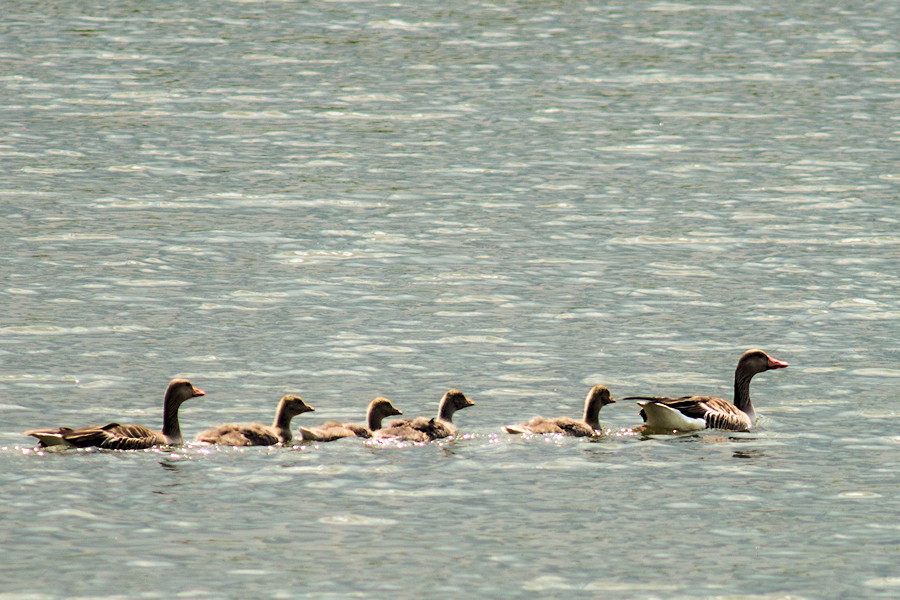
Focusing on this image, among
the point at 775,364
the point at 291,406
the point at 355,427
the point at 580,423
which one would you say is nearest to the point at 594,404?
the point at 580,423

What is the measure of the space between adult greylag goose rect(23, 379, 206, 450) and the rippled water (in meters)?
0.22

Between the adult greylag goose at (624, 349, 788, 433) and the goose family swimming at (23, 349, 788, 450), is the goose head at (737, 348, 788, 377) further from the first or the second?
the goose family swimming at (23, 349, 788, 450)

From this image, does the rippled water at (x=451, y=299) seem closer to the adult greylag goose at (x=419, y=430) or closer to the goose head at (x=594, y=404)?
the adult greylag goose at (x=419, y=430)

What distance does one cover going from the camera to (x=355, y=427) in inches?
829

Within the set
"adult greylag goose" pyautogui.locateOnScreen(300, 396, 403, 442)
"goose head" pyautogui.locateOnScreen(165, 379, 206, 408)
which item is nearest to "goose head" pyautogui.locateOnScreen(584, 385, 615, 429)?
"adult greylag goose" pyautogui.locateOnScreen(300, 396, 403, 442)

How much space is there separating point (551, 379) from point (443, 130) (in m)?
23.9

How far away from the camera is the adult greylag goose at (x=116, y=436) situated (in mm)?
19734

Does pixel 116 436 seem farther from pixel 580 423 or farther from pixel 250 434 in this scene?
pixel 580 423

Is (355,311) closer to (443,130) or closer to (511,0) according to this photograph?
(443,130)

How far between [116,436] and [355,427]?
295cm

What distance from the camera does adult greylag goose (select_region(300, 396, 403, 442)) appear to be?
67.8ft

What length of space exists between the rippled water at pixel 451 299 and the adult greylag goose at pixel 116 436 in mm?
217

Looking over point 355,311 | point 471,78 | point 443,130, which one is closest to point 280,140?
point 443,130

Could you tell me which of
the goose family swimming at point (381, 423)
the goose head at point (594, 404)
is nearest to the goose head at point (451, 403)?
the goose family swimming at point (381, 423)
